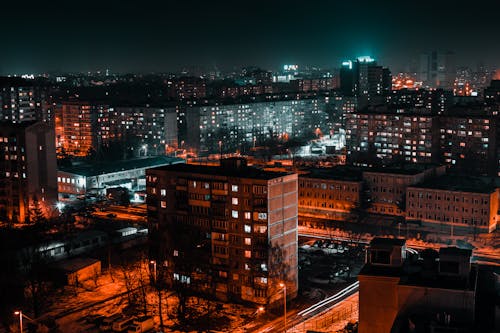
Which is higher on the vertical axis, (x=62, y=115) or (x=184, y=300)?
(x=62, y=115)

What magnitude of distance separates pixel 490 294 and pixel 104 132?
29821mm

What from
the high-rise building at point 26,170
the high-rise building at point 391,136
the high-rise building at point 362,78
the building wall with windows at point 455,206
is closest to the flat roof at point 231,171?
the high-rise building at point 26,170

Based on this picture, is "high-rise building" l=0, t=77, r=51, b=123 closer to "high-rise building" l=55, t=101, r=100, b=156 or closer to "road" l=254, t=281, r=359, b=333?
"high-rise building" l=55, t=101, r=100, b=156

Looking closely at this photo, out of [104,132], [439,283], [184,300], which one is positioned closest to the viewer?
[439,283]

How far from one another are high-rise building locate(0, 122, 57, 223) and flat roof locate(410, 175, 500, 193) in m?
9.78

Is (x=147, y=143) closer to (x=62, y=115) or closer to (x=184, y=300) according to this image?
(x=62, y=115)

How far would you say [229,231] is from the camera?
12070 millimetres

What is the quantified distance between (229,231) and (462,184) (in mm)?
8694

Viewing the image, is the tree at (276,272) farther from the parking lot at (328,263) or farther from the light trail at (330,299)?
the parking lot at (328,263)

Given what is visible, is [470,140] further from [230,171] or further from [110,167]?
[230,171]

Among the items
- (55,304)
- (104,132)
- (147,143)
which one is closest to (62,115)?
(104,132)

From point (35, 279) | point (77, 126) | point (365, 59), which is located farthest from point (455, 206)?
point (365, 59)

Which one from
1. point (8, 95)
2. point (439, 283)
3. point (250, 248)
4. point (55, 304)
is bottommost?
point (55, 304)

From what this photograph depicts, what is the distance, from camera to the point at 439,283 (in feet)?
21.5
